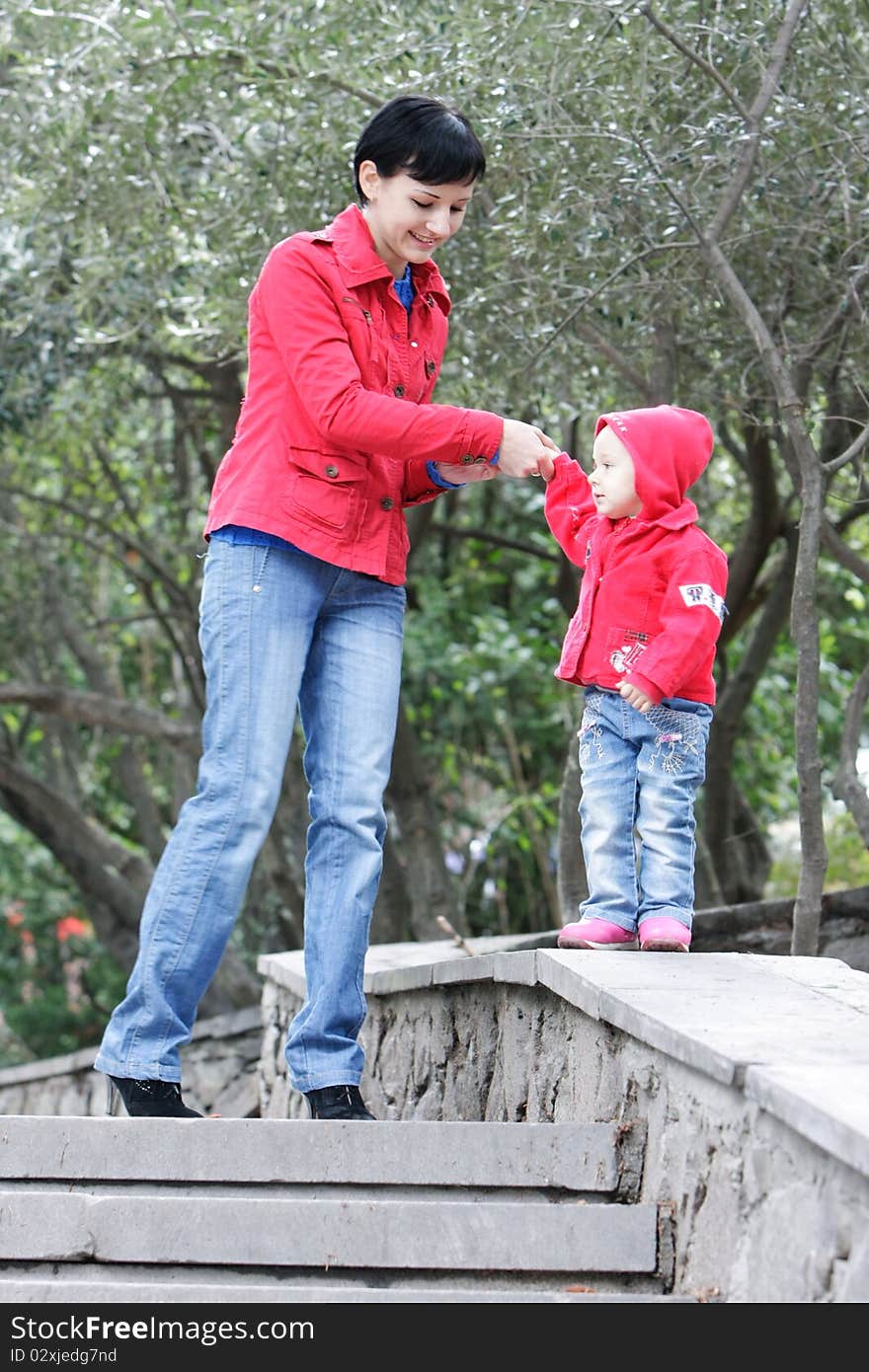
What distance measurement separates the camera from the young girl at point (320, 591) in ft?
10.7

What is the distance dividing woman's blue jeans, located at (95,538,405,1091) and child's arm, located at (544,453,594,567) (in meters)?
0.64

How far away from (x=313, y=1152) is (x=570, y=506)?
69.8 inches

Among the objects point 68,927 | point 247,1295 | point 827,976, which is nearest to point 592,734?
point 827,976

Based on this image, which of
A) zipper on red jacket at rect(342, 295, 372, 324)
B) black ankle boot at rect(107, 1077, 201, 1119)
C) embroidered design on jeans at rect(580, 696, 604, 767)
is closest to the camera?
black ankle boot at rect(107, 1077, 201, 1119)

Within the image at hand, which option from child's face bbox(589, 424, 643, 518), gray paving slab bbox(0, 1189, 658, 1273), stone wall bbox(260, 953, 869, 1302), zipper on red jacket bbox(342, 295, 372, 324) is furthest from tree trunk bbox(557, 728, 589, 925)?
gray paving slab bbox(0, 1189, 658, 1273)

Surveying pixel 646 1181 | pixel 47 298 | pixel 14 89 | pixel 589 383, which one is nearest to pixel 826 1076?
pixel 646 1181

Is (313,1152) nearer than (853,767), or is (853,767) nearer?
(313,1152)

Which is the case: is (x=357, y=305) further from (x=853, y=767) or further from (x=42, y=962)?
(x=42, y=962)

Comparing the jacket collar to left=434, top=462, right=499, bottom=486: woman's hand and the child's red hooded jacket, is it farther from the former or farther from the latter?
the child's red hooded jacket

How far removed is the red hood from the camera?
3.72 metres

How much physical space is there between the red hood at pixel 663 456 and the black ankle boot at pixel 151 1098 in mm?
1614

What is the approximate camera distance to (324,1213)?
8.29 ft

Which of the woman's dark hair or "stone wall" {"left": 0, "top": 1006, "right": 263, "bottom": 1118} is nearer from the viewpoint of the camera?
the woman's dark hair

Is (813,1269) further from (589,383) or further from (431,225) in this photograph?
(589,383)
